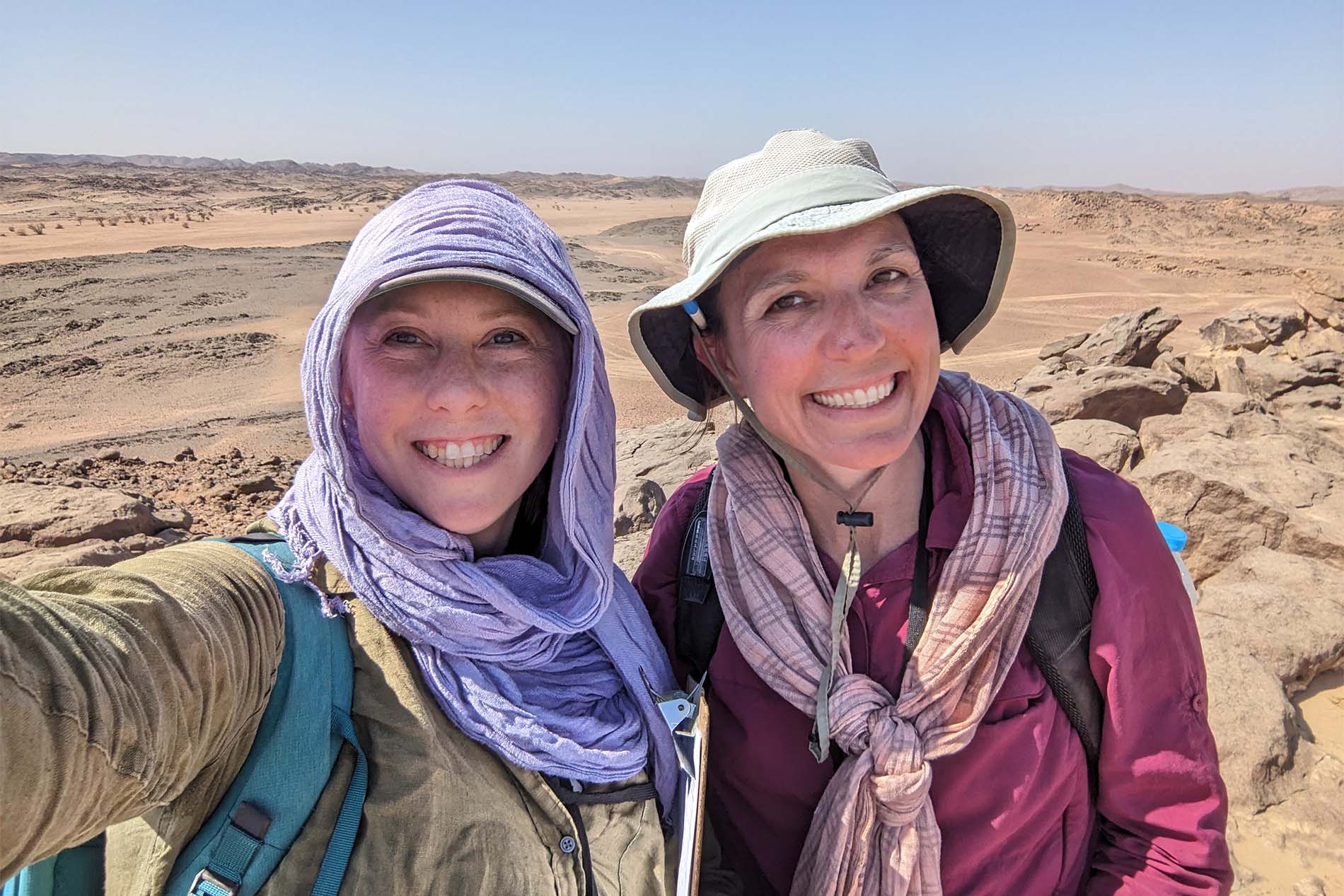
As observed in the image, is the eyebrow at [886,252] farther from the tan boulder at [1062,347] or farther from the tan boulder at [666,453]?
the tan boulder at [1062,347]

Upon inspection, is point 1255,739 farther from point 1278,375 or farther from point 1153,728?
point 1278,375

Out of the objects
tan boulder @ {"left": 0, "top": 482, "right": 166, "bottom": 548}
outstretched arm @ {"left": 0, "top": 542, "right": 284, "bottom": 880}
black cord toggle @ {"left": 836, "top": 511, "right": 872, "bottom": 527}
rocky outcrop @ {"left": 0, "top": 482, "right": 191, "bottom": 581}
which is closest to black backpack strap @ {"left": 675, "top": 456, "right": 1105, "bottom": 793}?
black cord toggle @ {"left": 836, "top": 511, "right": 872, "bottom": 527}

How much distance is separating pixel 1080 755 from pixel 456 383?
1.40 m

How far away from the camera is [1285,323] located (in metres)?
9.32

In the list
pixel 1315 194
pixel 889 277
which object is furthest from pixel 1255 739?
pixel 1315 194

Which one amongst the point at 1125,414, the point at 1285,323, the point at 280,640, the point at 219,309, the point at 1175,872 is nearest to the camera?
the point at 280,640

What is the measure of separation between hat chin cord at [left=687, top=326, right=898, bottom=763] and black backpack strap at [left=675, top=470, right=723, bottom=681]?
25 centimetres

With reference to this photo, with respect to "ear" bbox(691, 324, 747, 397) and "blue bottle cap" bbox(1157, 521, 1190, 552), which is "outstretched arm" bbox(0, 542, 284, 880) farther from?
"blue bottle cap" bbox(1157, 521, 1190, 552)

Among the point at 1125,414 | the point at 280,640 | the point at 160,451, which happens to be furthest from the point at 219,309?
the point at 280,640

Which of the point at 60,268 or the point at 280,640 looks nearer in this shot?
the point at 280,640

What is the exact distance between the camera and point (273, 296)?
1620 cm

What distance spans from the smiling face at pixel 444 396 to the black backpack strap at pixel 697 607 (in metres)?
0.57

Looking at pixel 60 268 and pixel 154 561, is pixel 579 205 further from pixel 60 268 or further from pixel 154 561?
pixel 154 561

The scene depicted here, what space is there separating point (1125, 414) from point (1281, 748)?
13.8 feet
